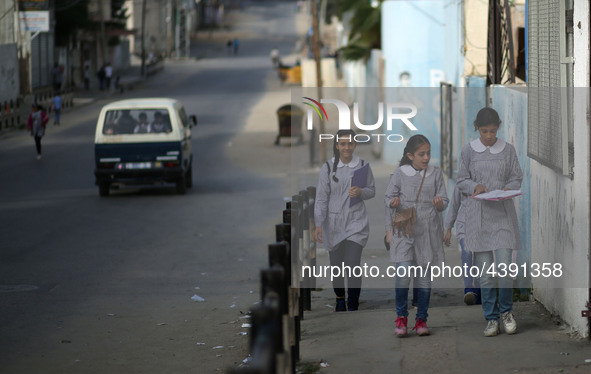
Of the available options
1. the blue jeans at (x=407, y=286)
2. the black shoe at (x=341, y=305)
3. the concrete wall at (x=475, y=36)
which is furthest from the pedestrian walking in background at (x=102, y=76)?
the blue jeans at (x=407, y=286)

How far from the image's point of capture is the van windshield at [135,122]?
2111cm

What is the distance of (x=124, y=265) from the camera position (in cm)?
1366

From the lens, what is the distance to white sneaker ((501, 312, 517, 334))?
8.22m

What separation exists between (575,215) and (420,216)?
1.21 meters

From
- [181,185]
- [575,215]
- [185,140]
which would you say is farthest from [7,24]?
[575,215]

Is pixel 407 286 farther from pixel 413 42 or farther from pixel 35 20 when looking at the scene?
pixel 35 20

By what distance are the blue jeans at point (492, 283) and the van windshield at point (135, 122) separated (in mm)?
13875

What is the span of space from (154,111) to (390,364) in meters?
14.7

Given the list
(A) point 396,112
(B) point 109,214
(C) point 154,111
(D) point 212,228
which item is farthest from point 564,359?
(C) point 154,111

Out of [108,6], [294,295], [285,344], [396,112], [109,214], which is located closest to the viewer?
[285,344]

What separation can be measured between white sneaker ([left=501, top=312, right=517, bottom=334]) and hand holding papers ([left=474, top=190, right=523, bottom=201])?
103 centimetres

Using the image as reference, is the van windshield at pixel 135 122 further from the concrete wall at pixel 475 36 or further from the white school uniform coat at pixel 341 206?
the white school uniform coat at pixel 341 206

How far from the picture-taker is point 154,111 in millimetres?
21406

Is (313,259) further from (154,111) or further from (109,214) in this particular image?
(154,111)
